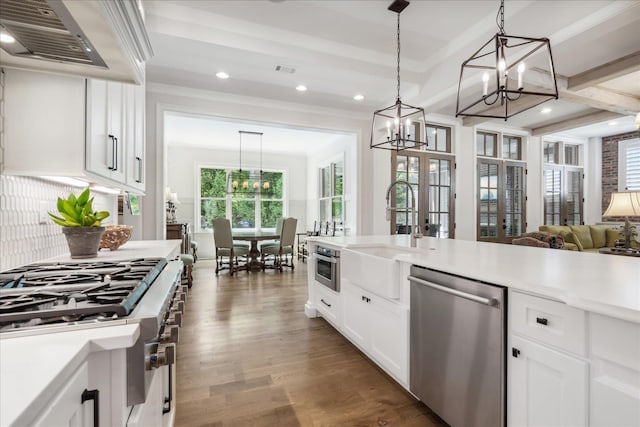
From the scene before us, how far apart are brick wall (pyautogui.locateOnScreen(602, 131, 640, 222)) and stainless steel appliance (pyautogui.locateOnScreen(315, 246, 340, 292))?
767 cm

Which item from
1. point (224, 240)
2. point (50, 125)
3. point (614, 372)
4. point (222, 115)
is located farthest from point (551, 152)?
point (50, 125)

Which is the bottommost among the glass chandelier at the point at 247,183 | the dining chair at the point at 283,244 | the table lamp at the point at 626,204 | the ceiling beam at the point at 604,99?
the dining chair at the point at 283,244

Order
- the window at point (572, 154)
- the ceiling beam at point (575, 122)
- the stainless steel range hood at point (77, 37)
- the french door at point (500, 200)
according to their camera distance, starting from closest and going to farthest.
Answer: the stainless steel range hood at point (77, 37), the ceiling beam at point (575, 122), the french door at point (500, 200), the window at point (572, 154)

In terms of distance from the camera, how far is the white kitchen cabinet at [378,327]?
1.87m

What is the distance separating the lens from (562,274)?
1261 mm

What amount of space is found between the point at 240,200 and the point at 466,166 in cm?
562

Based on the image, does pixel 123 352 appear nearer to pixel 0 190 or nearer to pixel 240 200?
pixel 0 190

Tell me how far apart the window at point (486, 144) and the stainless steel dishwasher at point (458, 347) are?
5611 millimetres

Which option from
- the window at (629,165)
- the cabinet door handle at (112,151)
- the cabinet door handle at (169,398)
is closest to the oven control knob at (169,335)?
the cabinet door handle at (169,398)

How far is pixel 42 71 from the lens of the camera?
128 centimetres

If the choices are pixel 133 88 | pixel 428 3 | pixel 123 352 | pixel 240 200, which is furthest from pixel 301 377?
pixel 240 200

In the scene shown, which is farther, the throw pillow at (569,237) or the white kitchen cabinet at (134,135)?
the throw pillow at (569,237)

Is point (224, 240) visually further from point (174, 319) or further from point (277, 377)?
point (174, 319)

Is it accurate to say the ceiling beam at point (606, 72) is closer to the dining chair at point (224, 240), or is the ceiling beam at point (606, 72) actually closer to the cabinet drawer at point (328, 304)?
the cabinet drawer at point (328, 304)
